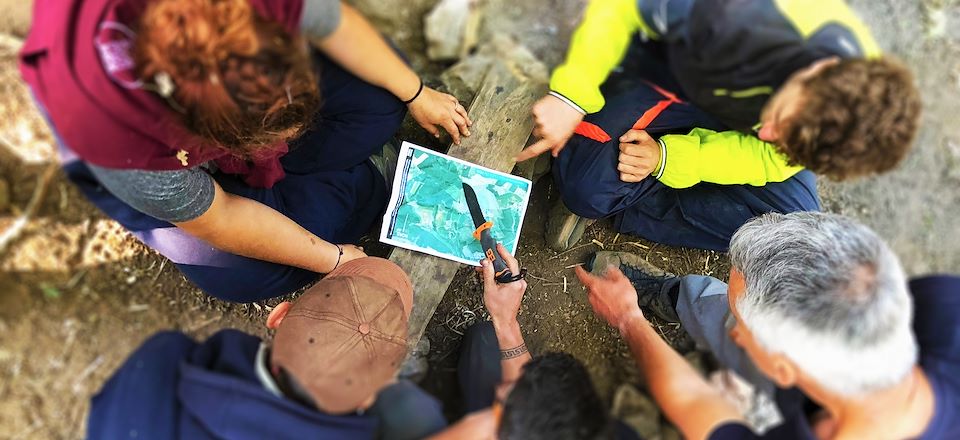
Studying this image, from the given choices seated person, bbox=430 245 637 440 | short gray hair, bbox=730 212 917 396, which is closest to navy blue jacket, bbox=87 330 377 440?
seated person, bbox=430 245 637 440

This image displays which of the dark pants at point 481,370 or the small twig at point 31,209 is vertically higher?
the small twig at point 31,209

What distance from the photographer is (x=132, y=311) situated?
1492 millimetres

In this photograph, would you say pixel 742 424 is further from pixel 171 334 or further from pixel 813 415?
pixel 171 334

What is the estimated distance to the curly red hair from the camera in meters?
0.92

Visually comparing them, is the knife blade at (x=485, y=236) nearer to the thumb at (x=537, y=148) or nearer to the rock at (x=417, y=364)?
the thumb at (x=537, y=148)

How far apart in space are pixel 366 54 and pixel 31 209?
0.71 meters

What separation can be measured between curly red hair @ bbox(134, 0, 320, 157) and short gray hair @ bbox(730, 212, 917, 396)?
1.13m

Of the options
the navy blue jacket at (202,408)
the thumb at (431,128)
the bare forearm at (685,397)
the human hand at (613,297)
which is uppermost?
the thumb at (431,128)

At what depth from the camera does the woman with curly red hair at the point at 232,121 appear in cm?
97

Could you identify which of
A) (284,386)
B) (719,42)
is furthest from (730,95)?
(284,386)

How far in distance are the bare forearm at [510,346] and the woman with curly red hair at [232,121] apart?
48cm

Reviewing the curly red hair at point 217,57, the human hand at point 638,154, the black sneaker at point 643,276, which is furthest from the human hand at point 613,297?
the curly red hair at point 217,57

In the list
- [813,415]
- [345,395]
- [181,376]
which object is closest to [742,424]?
[813,415]

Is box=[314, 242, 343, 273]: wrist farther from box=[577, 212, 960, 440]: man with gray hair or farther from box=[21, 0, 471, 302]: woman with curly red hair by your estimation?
box=[577, 212, 960, 440]: man with gray hair
